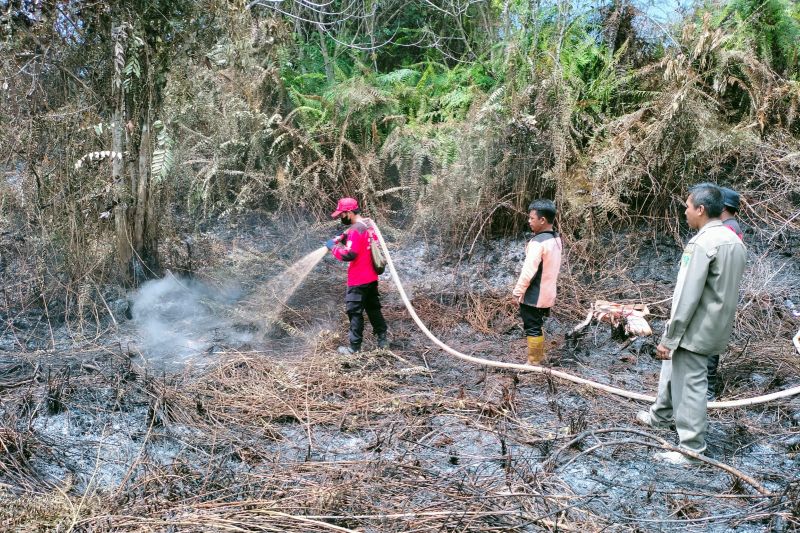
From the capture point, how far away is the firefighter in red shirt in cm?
588

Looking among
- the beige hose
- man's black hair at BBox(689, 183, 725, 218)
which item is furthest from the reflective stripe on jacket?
man's black hair at BBox(689, 183, 725, 218)

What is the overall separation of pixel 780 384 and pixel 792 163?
3.64 m

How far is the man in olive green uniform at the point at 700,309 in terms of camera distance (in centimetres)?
398

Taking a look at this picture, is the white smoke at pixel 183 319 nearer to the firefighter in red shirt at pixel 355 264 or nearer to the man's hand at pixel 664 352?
the firefighter in red shirt at pixel 355 264

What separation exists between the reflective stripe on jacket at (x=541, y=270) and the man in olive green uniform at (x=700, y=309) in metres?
1.53

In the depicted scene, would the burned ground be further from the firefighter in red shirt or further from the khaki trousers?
the firefighter in red shirt

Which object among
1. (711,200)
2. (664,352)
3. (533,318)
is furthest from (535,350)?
(711,200)

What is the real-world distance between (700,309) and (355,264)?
3043 millimetres

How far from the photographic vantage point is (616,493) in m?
3.73

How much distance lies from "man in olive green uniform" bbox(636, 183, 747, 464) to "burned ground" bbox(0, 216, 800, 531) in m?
0.26

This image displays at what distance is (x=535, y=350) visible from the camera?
5688mm

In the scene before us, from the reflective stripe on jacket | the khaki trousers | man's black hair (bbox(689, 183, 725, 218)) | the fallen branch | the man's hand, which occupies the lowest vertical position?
the fallen branch

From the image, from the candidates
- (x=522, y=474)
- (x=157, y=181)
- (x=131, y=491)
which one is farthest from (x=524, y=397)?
(x=157, y=181)

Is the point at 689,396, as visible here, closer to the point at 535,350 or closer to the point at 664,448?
the point at 664,448
